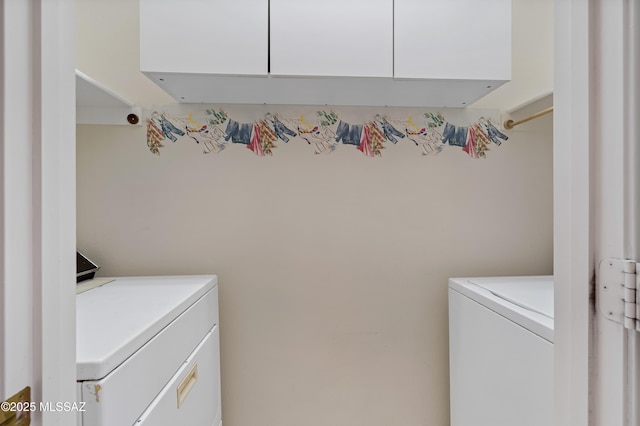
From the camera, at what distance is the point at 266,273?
137 centimetres

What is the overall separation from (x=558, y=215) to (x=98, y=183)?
1.53m

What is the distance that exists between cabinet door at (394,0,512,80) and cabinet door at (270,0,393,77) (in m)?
0.05

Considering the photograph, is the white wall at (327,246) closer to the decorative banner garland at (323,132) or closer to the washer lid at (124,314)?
the decorative banner garland at (323,132)

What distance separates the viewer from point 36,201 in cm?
34

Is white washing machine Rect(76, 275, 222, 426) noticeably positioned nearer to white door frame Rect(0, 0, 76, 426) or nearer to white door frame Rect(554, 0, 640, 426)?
white door frame Rect(0, 0, 76, 426)

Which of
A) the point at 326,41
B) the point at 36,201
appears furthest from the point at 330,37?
the point at 36,201

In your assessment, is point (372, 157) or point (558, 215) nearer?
point (558, 215)

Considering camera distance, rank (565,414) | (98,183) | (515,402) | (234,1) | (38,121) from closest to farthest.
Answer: (38,121) → (565,414) → (515,402) → (234,1) → (98,183)

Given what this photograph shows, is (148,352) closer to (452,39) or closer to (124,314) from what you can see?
(124,314)

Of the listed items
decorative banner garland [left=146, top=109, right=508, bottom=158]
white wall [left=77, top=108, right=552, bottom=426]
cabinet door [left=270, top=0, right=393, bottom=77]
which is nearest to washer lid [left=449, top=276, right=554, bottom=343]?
white wall [left=77, top=108, right=552, bottom=426]

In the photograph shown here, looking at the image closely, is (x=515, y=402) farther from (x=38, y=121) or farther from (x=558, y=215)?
(x=38, y=121)

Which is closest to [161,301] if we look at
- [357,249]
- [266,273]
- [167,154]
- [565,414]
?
[266,273]

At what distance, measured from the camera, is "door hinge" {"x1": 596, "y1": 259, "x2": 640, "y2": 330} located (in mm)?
394

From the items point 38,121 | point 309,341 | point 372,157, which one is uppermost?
point 372,157
